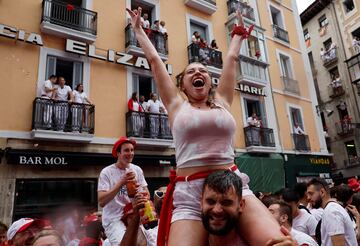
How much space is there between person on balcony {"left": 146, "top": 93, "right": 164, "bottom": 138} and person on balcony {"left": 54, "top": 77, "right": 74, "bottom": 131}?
119 inches

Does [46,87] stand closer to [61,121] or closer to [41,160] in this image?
[61,121]

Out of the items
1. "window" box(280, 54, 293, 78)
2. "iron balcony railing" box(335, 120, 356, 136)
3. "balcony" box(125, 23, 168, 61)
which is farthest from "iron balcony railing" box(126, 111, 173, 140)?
"iron balcony railing" box(335, 120, 356, 136)

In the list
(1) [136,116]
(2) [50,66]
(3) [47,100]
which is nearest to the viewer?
(3) [47,100]

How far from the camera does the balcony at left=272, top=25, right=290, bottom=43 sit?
2043cm

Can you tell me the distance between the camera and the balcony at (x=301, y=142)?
728 inches

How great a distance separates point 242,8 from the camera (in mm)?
18859

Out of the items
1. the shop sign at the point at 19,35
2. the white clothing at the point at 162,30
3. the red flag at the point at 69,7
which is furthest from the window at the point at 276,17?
the shop sign at the point at 19,35

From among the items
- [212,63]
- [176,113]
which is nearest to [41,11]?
[212,63]

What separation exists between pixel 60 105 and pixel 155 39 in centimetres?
528

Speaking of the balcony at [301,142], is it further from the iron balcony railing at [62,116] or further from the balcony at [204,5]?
the iron balcony railing at [62,116]

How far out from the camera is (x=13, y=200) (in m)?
9.87

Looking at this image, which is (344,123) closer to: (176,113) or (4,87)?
(4,87)

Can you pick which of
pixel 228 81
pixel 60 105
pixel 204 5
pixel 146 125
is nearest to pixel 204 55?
pixel 204 5

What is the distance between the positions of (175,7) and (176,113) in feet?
47.3
